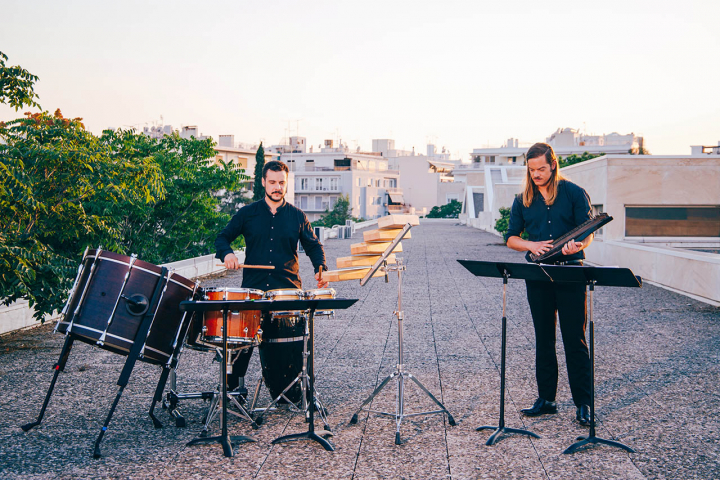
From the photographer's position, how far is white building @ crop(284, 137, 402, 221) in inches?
3585

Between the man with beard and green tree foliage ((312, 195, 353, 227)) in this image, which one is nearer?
the man with beard

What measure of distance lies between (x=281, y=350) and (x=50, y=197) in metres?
3.99

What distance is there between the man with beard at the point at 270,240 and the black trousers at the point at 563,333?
167cm

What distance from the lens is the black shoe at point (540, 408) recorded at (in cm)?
496

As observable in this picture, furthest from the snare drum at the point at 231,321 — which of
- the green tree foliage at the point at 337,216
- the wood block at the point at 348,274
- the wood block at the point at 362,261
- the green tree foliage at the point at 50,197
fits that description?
the green tree foliage at the point at 337,216

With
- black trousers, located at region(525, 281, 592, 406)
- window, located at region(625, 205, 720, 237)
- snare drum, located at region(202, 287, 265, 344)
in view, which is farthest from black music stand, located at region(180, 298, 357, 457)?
Result: window, located at region(625, 205, 720, 237)

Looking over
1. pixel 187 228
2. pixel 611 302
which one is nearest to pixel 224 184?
pixel 187 228

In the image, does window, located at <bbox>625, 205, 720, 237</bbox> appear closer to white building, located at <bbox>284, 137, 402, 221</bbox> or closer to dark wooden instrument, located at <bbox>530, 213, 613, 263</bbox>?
dark wooden instrument, located at <bbox>530, 213, 613, 263</bbox>

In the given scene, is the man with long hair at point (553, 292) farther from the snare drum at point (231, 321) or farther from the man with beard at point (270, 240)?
the snare drum at point (231, 321)

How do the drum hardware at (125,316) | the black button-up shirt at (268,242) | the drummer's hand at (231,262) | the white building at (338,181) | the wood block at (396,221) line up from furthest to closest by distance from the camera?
the white building at (338,181) < the black button-up shirt at (268,242) < the drummer's hand at (231,262) < the wood block at (396,221) < the drum hardware at (125,316)

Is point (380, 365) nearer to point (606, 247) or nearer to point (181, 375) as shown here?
point (181, 375)

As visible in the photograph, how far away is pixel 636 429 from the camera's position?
15.3 feet

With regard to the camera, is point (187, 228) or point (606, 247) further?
point (606, 247)

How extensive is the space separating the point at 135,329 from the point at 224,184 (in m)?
10.6
